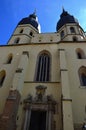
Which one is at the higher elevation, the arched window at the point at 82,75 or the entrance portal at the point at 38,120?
the arched window at the point at 82,75

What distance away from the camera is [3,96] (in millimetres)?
11922

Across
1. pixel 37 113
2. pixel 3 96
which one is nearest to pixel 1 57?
pixel 3 96

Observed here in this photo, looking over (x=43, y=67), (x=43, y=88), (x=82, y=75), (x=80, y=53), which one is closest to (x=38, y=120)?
(x=43, y=88)

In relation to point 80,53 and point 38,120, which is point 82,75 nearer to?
point 80,53

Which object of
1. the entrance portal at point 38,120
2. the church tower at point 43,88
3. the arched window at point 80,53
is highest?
the arched window at point 80,53

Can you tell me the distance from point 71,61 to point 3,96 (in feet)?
25.9

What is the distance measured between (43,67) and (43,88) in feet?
10.4

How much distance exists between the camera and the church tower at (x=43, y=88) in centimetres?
970

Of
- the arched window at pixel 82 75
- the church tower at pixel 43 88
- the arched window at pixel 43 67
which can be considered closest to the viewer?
the church tower at pixel 43 88

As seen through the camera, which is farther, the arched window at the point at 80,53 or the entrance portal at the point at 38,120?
the arched window at the point at 80,53

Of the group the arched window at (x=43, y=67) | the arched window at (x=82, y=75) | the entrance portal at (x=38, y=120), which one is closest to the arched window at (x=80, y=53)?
the arched window at (x=82, y=75)

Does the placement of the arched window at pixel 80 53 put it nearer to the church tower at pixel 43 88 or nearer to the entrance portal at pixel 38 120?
the church tower at pixel 43 88

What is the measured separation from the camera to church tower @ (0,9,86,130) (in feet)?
31.8

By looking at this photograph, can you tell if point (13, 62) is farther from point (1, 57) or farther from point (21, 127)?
point (21, 127)
